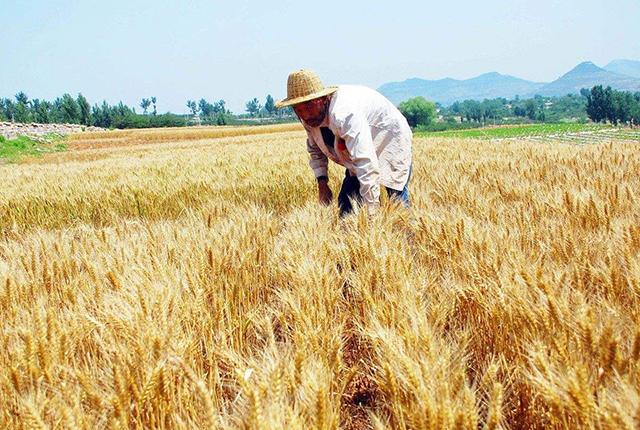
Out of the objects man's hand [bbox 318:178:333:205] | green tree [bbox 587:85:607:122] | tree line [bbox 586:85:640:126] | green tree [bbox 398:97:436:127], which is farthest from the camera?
green tree [bbox 398:97:436:127]

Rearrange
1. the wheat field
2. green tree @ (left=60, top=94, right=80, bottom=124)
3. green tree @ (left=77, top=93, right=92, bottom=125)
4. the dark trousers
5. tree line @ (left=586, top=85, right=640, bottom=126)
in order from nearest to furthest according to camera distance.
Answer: the wheat field, the dark trousers, tree line @ (left=586, top=85, right=640, bottom=126), green tree @ (left=60, top=94, right=80, bottom=124), green tree @ (left=77, top=93, right=92, bottom=125)

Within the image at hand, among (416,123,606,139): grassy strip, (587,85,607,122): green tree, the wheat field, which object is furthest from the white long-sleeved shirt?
(587,85,607,122): green tree

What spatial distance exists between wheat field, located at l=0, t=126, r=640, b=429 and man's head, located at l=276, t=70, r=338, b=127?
62 cm

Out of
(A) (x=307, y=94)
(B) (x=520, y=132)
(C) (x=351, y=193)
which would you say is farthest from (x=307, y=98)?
(B) (x=520, y=132)

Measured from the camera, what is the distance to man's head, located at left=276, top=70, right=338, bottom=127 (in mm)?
2838

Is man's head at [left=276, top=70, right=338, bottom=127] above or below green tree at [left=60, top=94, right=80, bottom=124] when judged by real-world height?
below

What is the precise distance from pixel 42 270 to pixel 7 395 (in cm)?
113

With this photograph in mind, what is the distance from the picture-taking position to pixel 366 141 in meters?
2.92

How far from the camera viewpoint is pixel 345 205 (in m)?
3.77

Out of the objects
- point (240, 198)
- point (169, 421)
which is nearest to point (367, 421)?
point (169, 421)

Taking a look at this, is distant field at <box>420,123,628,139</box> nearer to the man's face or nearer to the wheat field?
the man's face

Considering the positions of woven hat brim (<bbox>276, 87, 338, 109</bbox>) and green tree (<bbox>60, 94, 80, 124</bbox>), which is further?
green tree (<bbox>60, 94, 80, 124</bbox>)

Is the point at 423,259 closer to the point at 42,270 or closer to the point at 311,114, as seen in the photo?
the point at 311,114

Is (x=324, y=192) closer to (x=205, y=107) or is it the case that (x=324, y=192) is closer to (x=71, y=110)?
(x=71, y=110)
